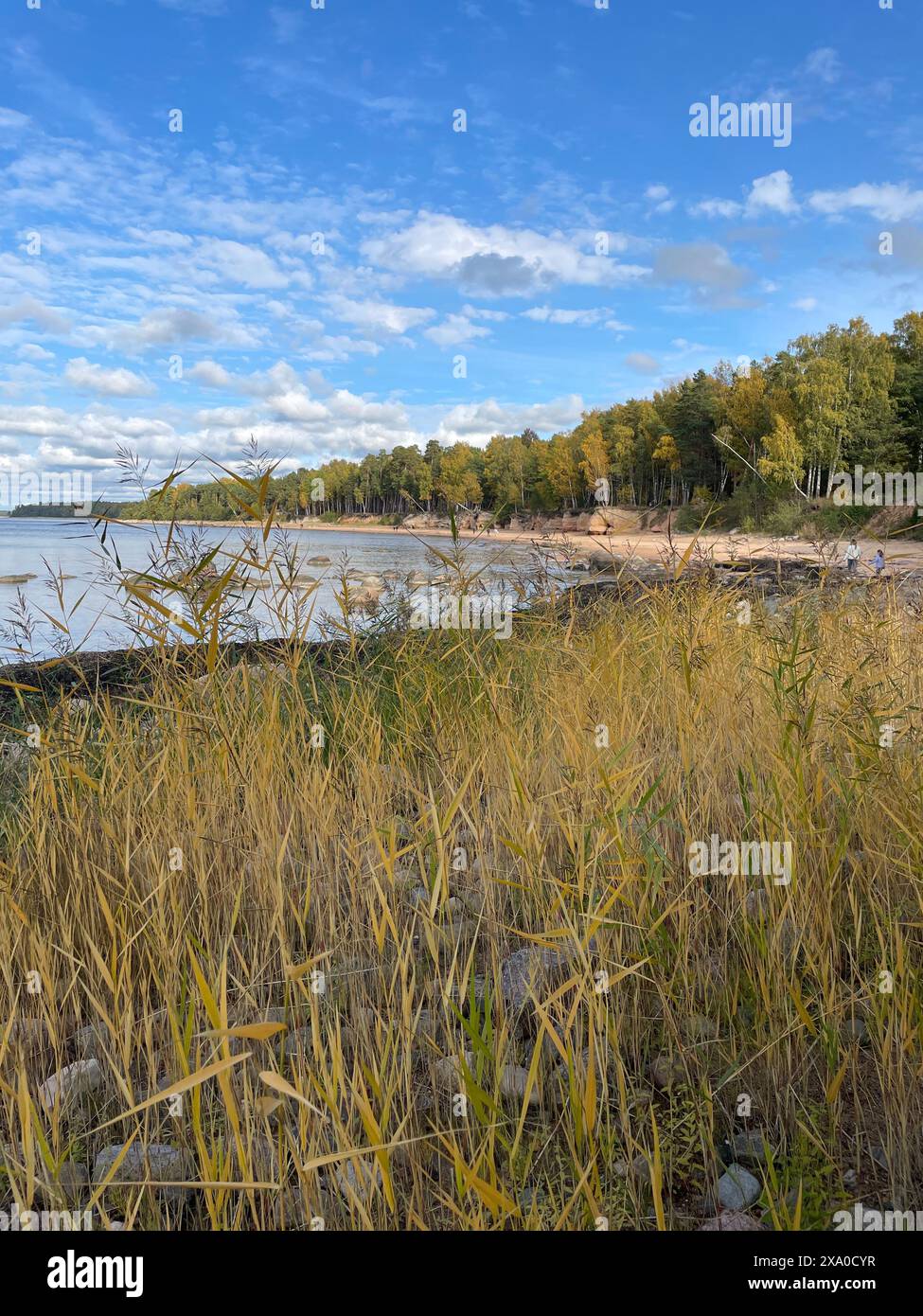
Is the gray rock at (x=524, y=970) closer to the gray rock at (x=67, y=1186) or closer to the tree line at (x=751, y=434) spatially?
the gray rock at (x=67, y=1186)

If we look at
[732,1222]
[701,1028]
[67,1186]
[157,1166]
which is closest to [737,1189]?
[732,1222]

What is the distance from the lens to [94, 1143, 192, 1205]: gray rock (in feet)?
4.29

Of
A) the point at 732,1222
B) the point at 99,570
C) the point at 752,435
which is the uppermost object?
the point at 752,435

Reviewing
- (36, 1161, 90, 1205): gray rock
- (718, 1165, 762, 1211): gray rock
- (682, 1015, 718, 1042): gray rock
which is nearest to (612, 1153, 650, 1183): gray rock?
(718, 1165, 762, 1211): gray rock

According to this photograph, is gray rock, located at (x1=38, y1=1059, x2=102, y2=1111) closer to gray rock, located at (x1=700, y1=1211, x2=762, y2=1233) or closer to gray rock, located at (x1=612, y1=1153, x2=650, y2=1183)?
gray rock, located at (x1=612, y1=1153, x2=650, y2=1183)

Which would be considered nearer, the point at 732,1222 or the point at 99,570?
the point at 732,1222

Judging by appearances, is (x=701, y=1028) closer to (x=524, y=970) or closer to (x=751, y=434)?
(x=524, y=970)

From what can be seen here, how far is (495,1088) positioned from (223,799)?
118 centimetres

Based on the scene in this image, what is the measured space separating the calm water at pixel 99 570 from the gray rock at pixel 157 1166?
1.19m

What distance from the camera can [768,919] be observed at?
1695 mm

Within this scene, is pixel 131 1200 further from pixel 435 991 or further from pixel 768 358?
pixel 768 358

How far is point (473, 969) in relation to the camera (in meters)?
1.76

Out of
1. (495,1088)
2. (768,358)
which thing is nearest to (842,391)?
(768,358)

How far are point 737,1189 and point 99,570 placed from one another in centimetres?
257
